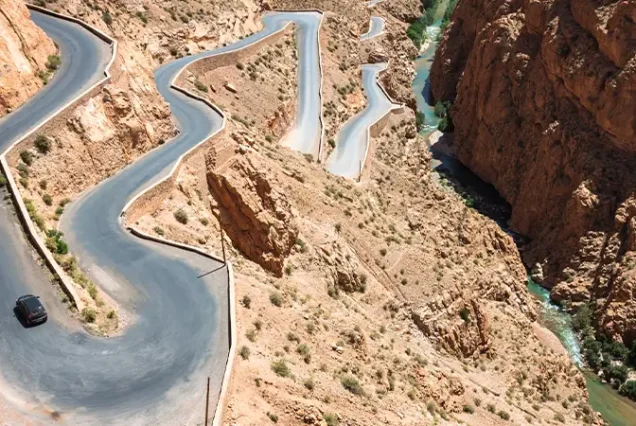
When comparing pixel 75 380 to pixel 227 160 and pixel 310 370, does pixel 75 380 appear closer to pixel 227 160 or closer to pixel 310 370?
pixel 310 370

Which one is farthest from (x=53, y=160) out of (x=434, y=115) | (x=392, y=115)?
(x=434, y=115)

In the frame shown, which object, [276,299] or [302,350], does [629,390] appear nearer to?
[276,299]

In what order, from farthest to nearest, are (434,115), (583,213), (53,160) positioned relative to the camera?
(434,115) < (583,213) < (53,160)

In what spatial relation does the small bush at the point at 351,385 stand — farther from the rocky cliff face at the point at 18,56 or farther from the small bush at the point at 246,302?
the rocky cliff face at the point at 18,56

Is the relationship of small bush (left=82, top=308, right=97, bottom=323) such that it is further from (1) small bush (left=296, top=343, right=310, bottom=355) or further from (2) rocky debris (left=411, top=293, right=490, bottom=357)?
(2) rocky debris (left=411, top=293, right=490, bottom=357)

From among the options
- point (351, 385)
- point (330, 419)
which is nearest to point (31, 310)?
point (330, 419)

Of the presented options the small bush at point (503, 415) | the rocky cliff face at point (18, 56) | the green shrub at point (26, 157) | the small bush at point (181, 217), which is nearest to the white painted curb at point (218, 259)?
the small bush at point (181, 217)

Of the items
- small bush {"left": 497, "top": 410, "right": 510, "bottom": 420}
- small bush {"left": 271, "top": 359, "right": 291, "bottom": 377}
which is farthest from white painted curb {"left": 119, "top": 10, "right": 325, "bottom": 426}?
small bush {"left": 497, "top": 410, "right": 510, "bottom": 420}
